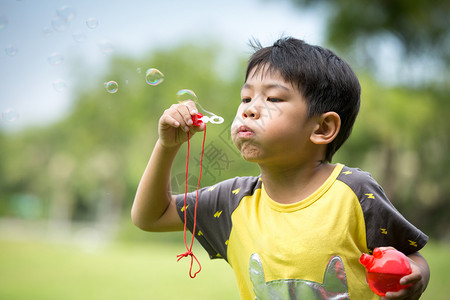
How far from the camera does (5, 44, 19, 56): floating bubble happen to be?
2.63 metres

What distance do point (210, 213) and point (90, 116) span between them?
74.5 ft

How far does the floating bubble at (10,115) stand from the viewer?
2.61m

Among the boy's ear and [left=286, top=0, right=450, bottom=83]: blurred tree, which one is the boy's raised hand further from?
[left=286, top=0, right=450, bottom=83]: blurred tree

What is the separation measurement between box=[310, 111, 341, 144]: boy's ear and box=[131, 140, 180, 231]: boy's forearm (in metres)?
0.46

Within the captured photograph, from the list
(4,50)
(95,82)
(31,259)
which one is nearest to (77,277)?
(31,259)

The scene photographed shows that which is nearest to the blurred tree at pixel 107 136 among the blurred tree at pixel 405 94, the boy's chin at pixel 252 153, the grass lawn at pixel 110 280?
the blurred tree at pixel 405 94

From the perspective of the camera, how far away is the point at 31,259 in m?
10.7

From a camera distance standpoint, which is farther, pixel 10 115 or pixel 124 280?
pixel 124 280

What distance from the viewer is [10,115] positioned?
2.65 m

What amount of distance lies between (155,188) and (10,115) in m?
1.36

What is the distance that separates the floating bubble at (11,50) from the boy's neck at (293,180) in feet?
5.59

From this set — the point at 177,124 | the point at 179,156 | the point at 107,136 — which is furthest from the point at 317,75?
the point at 107,136

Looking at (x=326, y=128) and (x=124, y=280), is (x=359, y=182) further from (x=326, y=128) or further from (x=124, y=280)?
(x=124, y=280)

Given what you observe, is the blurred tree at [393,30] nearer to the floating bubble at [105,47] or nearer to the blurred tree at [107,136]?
the blurred tree at [107,136]
